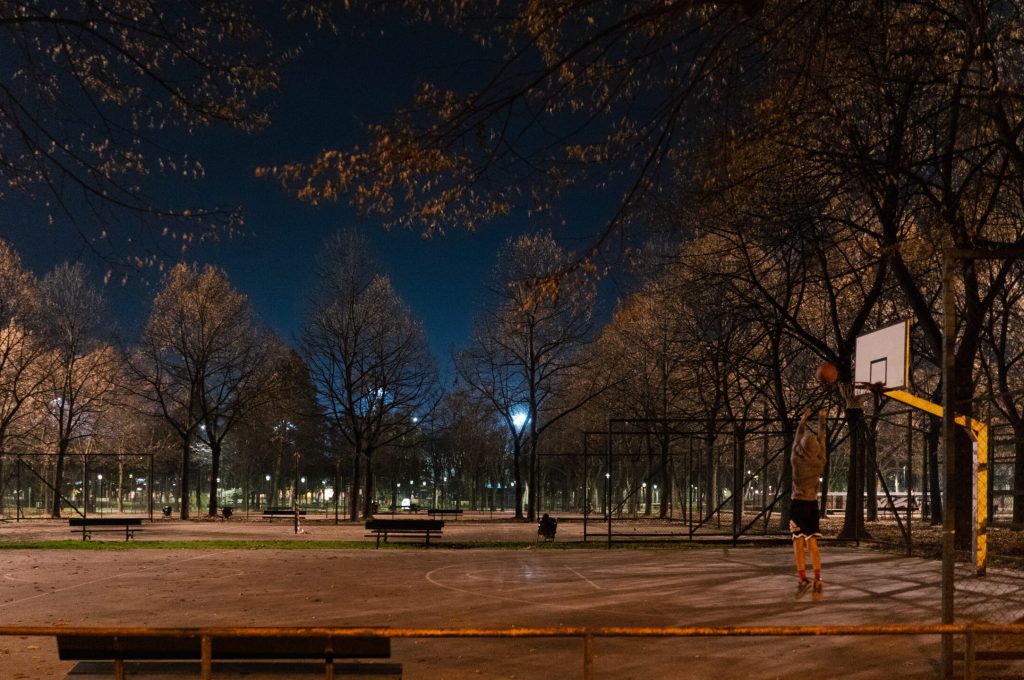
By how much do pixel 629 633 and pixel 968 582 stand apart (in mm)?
10820

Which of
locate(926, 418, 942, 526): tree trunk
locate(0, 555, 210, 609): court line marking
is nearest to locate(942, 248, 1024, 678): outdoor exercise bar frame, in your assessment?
locate(0, 555, 210, 609): court line marking

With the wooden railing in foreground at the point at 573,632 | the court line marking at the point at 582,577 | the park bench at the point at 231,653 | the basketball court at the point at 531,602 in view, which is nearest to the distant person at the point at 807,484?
the basketball court at the point at 531,602

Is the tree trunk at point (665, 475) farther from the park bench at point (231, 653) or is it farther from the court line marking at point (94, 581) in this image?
the park bench at point (231, 653)

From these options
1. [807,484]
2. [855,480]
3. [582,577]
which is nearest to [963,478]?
[855,480]

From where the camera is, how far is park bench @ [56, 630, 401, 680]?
6176mm

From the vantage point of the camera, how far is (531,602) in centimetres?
1194

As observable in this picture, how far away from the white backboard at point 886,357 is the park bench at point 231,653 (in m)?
10.5

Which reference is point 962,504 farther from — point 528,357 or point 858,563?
point 528,357

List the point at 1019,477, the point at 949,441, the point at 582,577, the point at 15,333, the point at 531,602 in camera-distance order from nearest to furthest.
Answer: the point at 949,441, the point at 531,602, the point at 582,577, the point at 1019,477, the point at 15,333

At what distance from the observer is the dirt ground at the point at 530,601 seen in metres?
8.36

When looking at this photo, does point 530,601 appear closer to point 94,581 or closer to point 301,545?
point 94,581

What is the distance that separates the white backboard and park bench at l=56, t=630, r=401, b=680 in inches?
413

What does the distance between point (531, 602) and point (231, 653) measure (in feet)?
20.0

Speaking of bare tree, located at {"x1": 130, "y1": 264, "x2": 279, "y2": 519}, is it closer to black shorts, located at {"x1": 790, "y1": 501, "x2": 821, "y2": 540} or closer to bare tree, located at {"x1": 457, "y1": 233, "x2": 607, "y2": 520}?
bare tree, located at {"x1": 457, "y1": 233, "x2": 607, "y2": 520}
